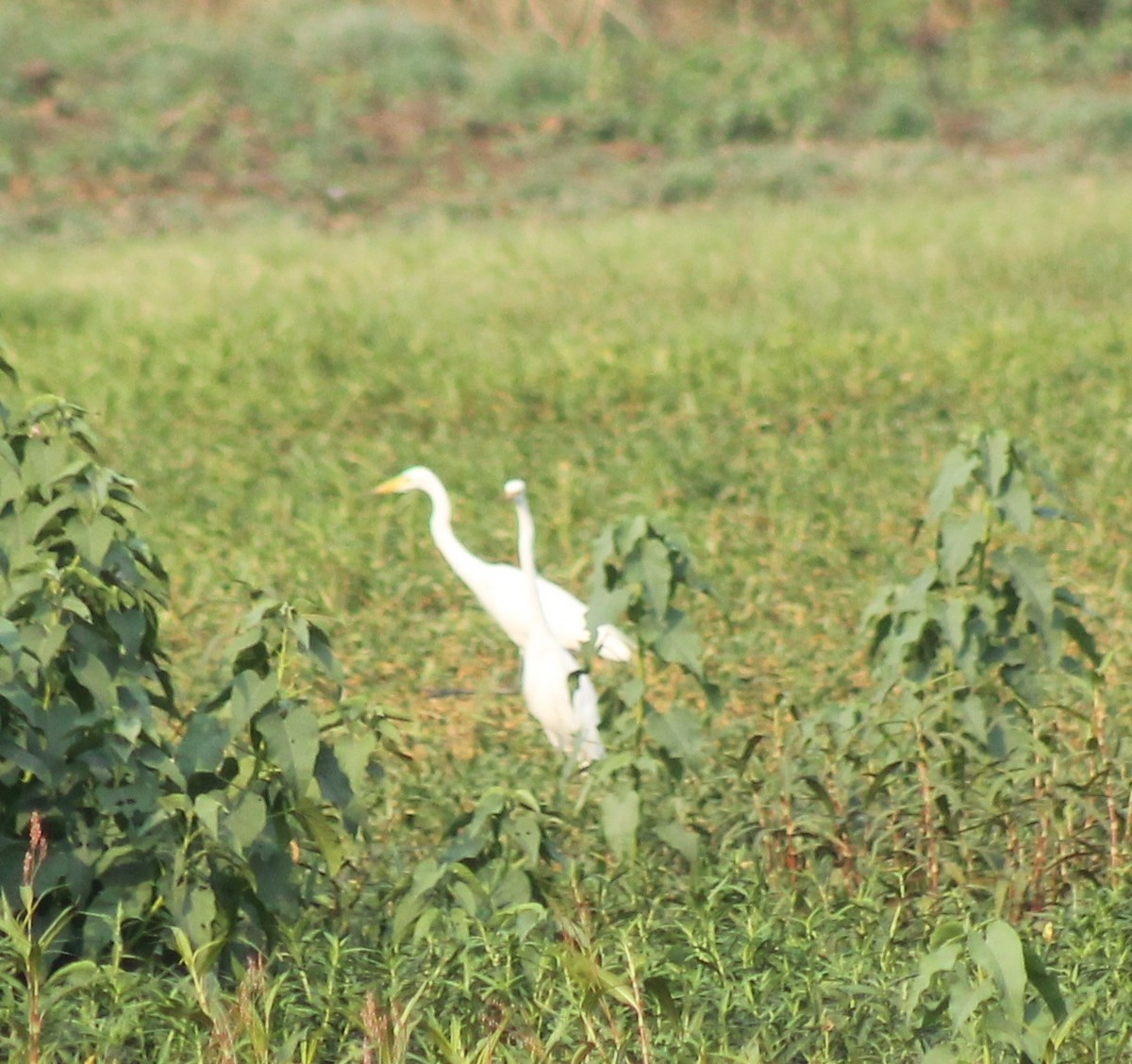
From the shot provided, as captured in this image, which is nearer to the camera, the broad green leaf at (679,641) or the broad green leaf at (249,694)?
the broad green leaf at (249,694)

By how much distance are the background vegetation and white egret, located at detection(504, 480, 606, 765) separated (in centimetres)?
12

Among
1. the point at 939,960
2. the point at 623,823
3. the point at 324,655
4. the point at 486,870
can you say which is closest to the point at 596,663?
the point at 623,823

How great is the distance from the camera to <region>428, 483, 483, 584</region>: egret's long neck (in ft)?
16.9

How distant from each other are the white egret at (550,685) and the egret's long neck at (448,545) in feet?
1.31

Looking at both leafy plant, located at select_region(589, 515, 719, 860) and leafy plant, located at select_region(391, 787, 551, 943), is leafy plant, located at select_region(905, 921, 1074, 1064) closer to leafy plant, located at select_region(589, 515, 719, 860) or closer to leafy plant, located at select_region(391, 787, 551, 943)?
leafy plant, located at select_region(391, 787, 551, 943)

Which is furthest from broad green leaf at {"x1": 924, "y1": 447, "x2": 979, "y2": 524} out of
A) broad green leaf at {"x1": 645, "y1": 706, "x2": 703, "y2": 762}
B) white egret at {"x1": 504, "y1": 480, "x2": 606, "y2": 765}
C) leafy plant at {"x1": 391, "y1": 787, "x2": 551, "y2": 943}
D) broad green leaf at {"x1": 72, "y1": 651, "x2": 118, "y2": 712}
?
broad green leaf at {"x1": 72, "y1": 651, "x2": 118, "y2": 712}

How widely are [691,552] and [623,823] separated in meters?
2.24

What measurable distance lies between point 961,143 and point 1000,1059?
46.9 ft

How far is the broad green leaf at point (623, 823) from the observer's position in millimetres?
3264

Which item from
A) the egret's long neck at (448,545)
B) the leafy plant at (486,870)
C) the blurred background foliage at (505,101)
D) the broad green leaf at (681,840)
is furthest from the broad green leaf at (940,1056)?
the blurred background foliage at (505,101)

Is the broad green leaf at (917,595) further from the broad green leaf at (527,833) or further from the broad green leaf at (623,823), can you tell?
the broad green leaf at (527,833)

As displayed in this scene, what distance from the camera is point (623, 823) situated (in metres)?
3.27

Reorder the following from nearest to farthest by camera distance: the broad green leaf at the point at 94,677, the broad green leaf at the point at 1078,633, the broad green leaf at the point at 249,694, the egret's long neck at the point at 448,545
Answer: the broad green leaf at the point at 249,694 < the broad green leaf at the point at 94,677 < the broad green leaf at the point at 1078,633 < the egret's long neck at the point at 448,545

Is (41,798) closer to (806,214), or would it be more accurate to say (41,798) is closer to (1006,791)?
(1006,791)
